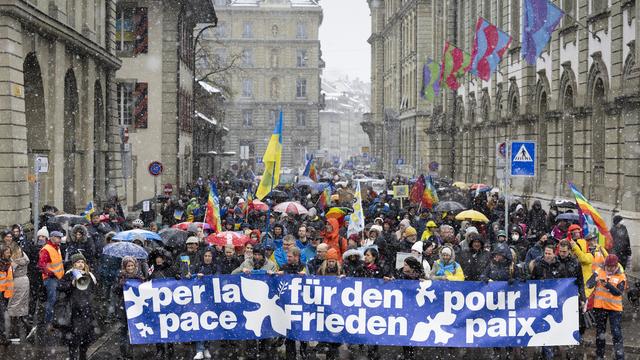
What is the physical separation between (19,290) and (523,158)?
9.05 metres

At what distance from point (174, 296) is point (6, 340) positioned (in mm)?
2667

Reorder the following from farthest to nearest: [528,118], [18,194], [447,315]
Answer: [528,118] < [18,194] < [447,315]

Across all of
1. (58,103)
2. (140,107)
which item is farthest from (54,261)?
(140,107)

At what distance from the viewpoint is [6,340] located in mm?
12578

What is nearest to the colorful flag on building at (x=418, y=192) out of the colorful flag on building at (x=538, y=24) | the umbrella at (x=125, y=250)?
the colorful flag on building at (x=538, y=24)

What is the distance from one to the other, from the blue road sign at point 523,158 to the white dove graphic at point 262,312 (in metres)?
7.25

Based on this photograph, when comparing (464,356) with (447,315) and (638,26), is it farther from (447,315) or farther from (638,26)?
(638,26)

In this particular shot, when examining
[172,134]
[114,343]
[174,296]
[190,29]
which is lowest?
[114,343]

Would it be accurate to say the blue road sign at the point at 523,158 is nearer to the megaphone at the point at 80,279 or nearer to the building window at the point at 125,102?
the megaphone at the point at 80,279

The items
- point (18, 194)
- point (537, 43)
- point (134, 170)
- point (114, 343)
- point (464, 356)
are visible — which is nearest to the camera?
point (464, 356)

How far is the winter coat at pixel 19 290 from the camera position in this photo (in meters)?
12.8

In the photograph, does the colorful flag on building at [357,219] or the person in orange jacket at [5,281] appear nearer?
the person in orange jacket at [5,281]

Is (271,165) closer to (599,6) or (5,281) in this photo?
(5,281)

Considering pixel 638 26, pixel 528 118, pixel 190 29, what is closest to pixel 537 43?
pixel 638 26
